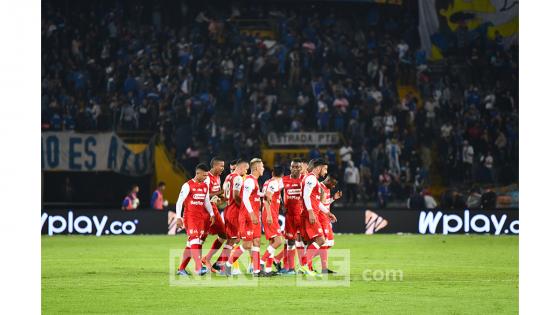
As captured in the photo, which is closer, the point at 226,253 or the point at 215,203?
the point at 226,253

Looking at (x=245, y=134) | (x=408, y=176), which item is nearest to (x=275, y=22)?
(x=245, y=134)

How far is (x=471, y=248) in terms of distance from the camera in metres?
22.9

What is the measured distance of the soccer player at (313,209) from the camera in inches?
601

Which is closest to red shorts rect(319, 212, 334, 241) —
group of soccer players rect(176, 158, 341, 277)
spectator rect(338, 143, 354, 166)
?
group of soccer players rect(176, 158, 341, 277)

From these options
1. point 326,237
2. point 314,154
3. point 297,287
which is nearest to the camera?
point 297,287

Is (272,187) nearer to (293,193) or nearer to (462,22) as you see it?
(293,193)

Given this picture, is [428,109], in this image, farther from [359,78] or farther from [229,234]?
[229,234]

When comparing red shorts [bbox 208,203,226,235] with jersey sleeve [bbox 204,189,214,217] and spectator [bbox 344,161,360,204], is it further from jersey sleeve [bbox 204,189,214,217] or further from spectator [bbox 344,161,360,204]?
spectator [bbox 344,161,360,204]

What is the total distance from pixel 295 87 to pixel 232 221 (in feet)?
61.5

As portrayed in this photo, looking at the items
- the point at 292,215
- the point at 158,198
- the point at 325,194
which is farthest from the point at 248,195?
the point at 158,198

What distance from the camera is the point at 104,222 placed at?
27344 mm

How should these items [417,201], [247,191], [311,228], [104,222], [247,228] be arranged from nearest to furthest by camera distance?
[247,191], [247,228], [311,228], [104,222], [417,201]

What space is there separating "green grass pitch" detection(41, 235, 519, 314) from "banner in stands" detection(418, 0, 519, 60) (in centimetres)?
1386

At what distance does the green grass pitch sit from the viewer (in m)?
11.7
